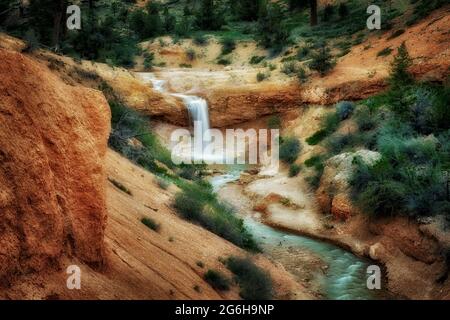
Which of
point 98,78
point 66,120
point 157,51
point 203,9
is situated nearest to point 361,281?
point 66,120

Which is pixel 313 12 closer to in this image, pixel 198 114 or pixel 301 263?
pixel 198 114

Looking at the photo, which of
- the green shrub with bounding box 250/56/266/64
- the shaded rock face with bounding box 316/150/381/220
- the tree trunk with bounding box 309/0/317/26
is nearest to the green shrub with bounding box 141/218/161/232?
the shaded rock face with bounding box 316/150/381/220

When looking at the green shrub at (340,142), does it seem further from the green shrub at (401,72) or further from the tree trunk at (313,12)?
the tree trunk at (313,12)

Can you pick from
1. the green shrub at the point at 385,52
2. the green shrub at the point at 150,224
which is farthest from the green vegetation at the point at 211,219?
the green shrub at the point at 385,52

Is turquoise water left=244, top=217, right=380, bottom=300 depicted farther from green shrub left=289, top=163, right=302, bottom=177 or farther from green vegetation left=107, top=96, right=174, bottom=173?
green shrub left=289, top=163, right=302, bottom=177

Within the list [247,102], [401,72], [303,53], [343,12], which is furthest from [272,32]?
[401,72]

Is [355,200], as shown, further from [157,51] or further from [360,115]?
[157,51]
